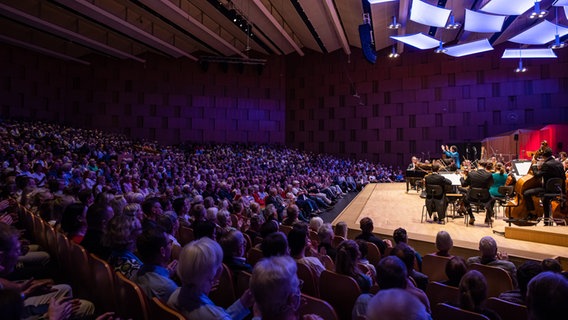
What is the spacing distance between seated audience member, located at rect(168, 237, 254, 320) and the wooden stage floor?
10.9 ft

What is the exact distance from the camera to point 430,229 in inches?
234

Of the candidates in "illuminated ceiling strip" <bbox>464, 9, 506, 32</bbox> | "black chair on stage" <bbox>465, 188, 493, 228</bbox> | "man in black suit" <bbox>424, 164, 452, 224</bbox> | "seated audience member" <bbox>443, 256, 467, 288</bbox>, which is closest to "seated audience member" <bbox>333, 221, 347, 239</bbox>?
"seated audience member" <bbox>443, 256, 467, 288</bbox>

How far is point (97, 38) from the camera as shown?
17.6m

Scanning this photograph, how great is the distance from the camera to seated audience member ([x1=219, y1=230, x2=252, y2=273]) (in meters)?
2.64

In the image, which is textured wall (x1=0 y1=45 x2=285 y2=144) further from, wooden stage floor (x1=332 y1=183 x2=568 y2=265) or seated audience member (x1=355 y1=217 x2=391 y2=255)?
seated audience member (x1=355 y1=217 x2=391 y2=255)

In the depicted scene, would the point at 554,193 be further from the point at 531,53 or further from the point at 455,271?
the point at 531,53

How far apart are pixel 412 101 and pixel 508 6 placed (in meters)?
9.00

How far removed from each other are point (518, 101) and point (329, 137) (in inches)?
352

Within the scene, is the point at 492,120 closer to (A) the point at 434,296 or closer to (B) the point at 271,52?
(B) the point at 271,52

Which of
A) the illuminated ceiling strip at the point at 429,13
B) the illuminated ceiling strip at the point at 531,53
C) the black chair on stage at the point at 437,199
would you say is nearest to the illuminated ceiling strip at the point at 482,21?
the illuminated ceiling strip at the point at 429,13

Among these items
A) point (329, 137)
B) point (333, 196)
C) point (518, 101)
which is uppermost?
point (518, 101)

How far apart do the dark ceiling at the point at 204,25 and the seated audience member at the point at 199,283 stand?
12.1 meters

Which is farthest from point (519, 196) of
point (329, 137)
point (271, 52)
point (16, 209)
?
point (271, 52)

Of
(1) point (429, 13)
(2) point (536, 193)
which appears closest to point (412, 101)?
(1) point (429, 13)
